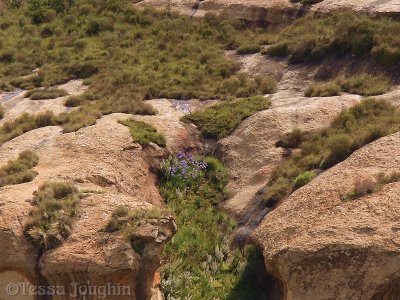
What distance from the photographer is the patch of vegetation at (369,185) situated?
18922 millimetres

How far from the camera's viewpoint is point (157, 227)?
1962 centimetres

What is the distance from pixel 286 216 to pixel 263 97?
10.8 metres

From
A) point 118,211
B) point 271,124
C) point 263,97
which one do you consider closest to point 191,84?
point 263,97

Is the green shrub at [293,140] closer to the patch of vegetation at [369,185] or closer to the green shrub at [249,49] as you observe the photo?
the patch of vegetation at [369,185]

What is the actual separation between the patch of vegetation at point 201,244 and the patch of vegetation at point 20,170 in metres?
4.35

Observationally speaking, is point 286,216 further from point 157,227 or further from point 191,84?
point 191,84

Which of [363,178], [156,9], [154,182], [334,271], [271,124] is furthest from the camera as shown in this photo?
[156,9]

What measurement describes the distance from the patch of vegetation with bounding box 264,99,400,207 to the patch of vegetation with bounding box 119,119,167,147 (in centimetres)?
433

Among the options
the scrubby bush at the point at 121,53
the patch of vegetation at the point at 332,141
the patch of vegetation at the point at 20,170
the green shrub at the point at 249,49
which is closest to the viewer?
the patch of vegetation at the point at 332,141

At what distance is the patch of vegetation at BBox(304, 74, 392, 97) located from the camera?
2822 centimetres

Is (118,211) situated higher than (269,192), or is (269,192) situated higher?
(118,211)

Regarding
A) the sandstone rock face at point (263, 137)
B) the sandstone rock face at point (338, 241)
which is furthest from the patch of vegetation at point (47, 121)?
the sandstone rock face at point (338, 241)

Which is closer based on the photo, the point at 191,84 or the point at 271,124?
the point at 271,124

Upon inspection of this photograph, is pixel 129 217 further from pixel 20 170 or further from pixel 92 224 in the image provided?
pixel 20 170
